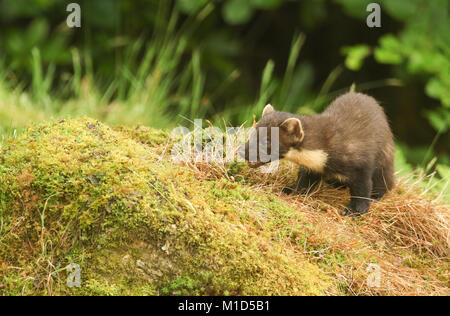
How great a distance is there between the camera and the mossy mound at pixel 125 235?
3.05 m

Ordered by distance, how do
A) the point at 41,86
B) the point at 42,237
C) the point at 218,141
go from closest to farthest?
the point at 42,237
the point at 218,141
the point at 41,86

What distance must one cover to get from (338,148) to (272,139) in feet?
1.78

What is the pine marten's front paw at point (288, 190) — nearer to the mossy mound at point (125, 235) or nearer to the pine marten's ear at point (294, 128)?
the pine marten's ear at point (294, 128)

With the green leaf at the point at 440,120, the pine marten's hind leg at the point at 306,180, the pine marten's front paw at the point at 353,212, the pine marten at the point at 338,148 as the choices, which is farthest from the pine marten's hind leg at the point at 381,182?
the green leaf at the point at 440,120

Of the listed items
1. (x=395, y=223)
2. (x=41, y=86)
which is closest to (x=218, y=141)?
(x=395, y=223)

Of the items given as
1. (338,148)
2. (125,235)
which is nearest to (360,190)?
(338,148)

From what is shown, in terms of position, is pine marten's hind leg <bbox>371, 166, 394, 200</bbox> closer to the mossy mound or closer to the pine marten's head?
the pine marten's head

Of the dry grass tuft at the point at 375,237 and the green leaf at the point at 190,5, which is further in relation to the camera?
the green leaf at the point at 190,5

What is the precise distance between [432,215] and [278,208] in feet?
4.19

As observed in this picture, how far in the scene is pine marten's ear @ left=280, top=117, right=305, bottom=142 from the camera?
3.96 meters

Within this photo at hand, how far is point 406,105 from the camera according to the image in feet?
27.6

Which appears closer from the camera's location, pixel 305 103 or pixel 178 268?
pixel 178 268

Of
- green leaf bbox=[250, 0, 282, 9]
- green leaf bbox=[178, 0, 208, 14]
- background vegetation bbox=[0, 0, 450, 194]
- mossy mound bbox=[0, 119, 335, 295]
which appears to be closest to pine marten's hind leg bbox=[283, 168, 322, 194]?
mossy mound bbox=[0, 119, 335, 295]
